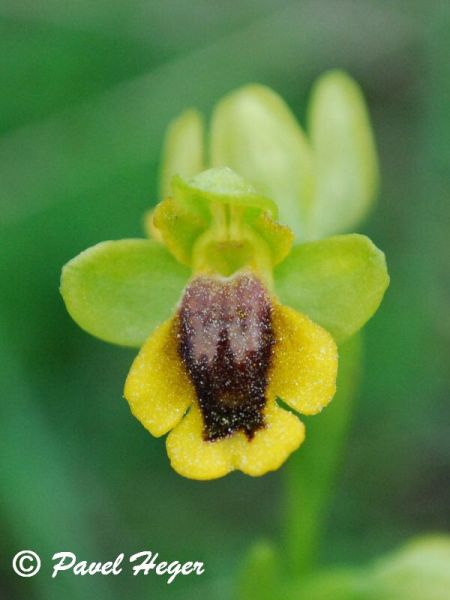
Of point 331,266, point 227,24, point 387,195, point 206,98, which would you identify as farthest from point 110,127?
point 331,266

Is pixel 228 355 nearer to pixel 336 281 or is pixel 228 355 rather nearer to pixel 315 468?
pixel 336 281

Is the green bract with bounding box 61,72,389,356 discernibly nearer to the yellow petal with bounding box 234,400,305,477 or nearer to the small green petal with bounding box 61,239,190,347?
the small green petal with bounding box 61,239,190,347

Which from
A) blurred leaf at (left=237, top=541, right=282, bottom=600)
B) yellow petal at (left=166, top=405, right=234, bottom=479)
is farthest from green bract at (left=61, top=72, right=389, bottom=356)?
blurred leaf at (left=237, top=541, right=282, bottom=600)

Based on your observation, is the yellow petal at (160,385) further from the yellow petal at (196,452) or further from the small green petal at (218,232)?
the small green petal at (218,232)

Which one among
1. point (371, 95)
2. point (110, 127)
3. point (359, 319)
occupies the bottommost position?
point (359, 319)

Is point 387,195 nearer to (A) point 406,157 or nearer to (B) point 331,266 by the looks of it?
(A) point 406,157

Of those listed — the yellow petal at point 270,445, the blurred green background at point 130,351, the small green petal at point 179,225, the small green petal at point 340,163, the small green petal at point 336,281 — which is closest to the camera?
the yellow petal at point 270,445
